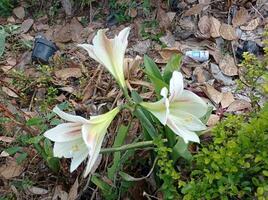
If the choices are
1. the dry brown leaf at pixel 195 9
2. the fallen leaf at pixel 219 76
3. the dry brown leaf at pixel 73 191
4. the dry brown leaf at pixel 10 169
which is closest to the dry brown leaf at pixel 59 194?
the dry brown leaf at pixel 73 191

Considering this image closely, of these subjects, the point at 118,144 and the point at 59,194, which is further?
the point at 59,194

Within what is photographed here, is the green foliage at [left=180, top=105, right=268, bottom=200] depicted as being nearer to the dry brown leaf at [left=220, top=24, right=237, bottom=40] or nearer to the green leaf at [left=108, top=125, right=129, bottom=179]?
the green leaf at [left=108, top=125, right=129, bottom=179]

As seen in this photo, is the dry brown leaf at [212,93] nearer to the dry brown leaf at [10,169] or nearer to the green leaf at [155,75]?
the green leaf at [155,75]

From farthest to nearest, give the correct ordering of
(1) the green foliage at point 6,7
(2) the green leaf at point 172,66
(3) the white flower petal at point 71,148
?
(1) the green foliage at point 6,7 → (2) the green leaf at point 172,66 → (3) the white flower petal at point 71,148

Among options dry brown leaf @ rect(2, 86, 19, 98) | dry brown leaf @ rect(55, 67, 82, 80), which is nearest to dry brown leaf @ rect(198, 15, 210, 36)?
dry brown leaf @ rect(55, 67, 82, 80)

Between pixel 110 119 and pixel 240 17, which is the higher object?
pixel 110 119

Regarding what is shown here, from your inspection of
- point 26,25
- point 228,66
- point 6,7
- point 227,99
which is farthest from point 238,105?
point 6,7

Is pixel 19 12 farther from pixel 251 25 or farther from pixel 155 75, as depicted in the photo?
pixel 155 75
